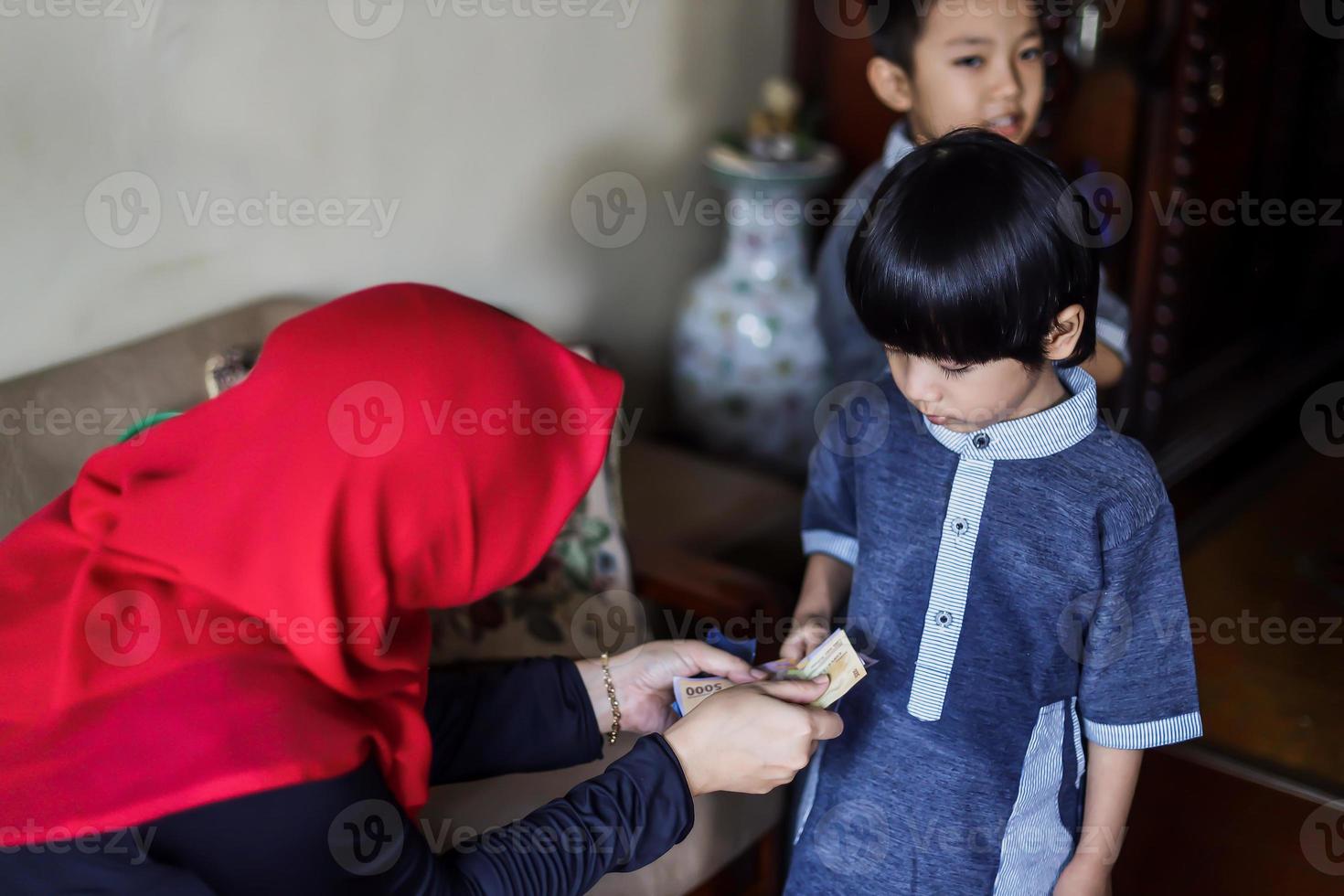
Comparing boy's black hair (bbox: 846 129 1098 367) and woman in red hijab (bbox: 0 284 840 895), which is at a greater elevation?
boy's black hair (bbox: 846 129 1098 367)

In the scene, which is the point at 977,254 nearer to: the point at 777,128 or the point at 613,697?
the point at 613,697

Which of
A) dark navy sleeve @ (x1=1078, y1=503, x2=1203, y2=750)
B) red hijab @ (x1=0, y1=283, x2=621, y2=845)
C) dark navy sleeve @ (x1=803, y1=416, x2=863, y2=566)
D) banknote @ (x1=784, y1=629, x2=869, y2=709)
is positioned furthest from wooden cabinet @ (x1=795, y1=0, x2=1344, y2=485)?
red hijab @ (x1=0, y1=283, x2=621, y2=845)

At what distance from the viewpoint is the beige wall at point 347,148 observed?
1.53m

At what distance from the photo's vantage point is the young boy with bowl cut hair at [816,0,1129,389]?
4.98ft

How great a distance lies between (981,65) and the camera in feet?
5.04

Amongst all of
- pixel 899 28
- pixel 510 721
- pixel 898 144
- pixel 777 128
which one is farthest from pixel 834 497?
pixel 777 128

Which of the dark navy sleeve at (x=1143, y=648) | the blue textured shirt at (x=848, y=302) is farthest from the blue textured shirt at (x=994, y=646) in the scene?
the blue textured shirt at (x=848, y=302)

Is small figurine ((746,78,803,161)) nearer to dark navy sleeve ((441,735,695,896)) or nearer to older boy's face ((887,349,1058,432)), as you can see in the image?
older boy's face ((887,349,1058,432))

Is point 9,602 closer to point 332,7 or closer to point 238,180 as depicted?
point 238,180

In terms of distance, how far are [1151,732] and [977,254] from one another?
50cm

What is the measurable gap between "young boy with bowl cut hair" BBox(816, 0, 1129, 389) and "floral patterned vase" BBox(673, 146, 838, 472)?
1.96ft

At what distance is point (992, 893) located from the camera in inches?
47.3

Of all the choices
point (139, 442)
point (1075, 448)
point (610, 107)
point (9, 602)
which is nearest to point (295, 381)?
point (139, 442)

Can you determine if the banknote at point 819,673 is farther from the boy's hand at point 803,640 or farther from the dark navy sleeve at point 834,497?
the dark navy sleeve at point 834,497
